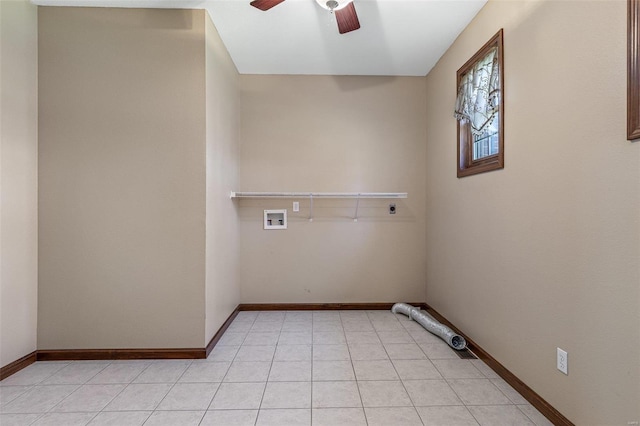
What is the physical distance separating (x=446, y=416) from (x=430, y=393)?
201 mm

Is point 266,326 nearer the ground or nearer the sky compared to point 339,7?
nearer the ground

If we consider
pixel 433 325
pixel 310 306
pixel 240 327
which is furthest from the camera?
pixel 310 306

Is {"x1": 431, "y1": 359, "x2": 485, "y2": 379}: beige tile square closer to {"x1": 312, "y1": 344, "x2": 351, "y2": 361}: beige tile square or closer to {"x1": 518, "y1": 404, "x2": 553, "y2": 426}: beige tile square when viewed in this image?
{"x1": 518, "y1": 404, "x2": 553, "y2": 426}: beige tile square

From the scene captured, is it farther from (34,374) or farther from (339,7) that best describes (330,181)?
(34,374)

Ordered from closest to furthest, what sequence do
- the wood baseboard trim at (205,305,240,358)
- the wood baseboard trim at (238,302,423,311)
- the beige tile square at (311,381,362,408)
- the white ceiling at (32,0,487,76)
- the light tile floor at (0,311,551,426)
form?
the light tile floor at (0,311,551,426) → the beige tile square at (311,381,362,408) → the white ceiling at (32,0,487,76) → the wood baseboard trim at (205,305,240,358) → the wood baseboard trim at (238,302,423,311)

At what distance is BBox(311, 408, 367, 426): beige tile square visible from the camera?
5.05 feet

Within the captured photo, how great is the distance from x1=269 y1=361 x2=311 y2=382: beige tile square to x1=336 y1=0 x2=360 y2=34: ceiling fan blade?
2444 millimetres

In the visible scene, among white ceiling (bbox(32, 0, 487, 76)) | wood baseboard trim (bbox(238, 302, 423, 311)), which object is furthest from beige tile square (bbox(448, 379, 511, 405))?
white ceiling (bbox(32, 0, 487, 76))

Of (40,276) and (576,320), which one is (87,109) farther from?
(576,320)

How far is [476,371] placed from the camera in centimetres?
203

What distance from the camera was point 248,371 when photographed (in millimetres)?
2047

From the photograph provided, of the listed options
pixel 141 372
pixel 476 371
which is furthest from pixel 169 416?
pixel 476 371

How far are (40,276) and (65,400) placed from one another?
99 cm

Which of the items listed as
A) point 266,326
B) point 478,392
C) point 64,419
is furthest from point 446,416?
point 64,419
